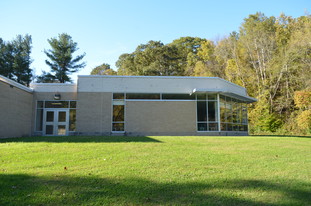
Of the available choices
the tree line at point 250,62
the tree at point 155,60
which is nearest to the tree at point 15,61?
the tree line at point 250,62

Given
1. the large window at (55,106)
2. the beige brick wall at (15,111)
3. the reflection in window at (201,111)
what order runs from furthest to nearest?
1. the reflection in window at (201,111)
2. the large window at (55,106)
3. the beige brick wall at (15,111)

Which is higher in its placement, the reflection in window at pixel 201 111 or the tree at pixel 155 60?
the tree at pixel 155 60

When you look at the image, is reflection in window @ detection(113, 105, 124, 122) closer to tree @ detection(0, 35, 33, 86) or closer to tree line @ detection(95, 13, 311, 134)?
tree line @ detection(95, 13, 311, 134)

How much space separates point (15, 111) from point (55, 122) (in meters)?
3.26

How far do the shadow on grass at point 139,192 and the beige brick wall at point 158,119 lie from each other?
13.3 meters

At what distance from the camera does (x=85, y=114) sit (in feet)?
60.9

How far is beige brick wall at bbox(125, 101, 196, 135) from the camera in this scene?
18.6 m

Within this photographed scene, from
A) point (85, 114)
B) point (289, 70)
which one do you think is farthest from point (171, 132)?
point (289, 70)

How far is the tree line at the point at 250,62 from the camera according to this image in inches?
1039

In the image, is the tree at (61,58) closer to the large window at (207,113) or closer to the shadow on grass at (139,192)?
the large window at (207,113)

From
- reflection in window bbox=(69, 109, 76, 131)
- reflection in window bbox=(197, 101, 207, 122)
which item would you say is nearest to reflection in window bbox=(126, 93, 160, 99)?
reflection in window bbox=(197, 101, 207, 122)

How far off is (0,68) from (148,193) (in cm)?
3843

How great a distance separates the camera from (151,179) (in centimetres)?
524

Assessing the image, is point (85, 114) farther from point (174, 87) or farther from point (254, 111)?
point (254, 111)
